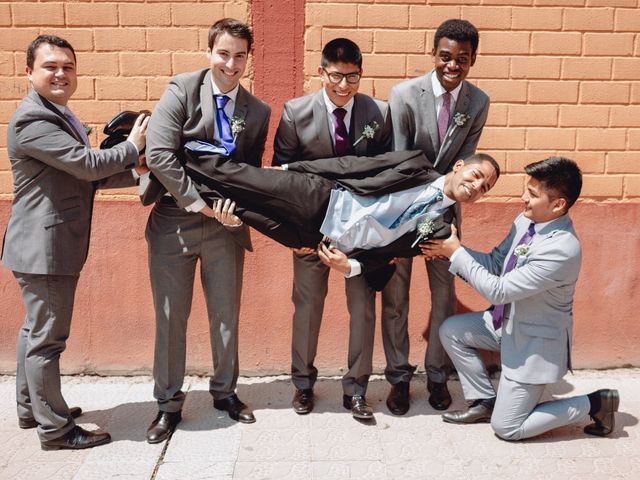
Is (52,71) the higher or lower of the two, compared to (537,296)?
higher

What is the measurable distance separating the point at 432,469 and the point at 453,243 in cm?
111

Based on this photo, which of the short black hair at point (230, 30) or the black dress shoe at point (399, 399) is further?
the black dress shoe at point (399, 399)

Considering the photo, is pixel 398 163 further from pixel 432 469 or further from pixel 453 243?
pixel 432 469

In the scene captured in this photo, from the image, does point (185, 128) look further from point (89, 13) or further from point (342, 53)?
point (89, 13)

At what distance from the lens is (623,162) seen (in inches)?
177

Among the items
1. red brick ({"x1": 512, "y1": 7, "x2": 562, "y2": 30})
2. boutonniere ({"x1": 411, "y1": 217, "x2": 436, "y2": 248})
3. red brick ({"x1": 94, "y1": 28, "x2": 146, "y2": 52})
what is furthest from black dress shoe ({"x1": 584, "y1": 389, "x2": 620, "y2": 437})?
red brick ({"x1": 94, "y1": 28, "x2": 146, "y2": 52})

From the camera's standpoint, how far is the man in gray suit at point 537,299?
3.48 meters

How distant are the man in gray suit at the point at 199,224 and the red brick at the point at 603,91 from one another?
208 centimetres

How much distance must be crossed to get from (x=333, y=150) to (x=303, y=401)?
1438 millimetres

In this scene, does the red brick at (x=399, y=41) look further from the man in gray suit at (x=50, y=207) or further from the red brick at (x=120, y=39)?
the man in gray suit at (x=50, y=207)

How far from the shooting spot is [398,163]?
3562 millimetres

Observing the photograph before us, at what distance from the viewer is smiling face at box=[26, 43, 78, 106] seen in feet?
11.0

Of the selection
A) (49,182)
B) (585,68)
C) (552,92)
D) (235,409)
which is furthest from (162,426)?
(585,68)

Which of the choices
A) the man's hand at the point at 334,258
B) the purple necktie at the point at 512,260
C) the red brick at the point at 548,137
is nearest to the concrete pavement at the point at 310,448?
the purple necktie at the point at 512,260
